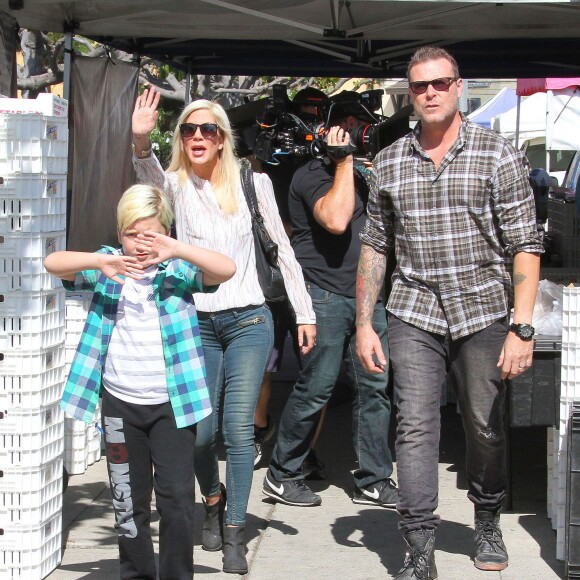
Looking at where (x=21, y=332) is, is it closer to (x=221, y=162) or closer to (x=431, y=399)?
(x=221, y=162)

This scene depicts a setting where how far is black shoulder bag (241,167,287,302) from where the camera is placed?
16.1 ft

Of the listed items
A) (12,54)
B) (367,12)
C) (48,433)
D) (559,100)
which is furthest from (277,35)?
(559,100)

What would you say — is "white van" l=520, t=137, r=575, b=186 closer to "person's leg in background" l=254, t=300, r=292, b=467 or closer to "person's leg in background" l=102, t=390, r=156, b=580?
"person's leg in background" l=254, t=300, r=292, b=467

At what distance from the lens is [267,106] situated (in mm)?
6359

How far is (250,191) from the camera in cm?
492

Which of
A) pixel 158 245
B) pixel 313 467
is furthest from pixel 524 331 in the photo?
pixel 313 467

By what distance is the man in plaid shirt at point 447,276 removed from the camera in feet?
14.3

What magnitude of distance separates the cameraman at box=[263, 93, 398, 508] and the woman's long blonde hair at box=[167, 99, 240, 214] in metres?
0.82

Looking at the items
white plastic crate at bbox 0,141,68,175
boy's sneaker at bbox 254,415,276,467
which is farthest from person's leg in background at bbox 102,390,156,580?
boy's sneaker at bbox 254,415,276,467

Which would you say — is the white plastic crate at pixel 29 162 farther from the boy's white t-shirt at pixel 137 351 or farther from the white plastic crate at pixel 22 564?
the white plastic crate at pixel 22 564

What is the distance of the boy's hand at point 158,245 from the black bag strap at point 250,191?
1.07m

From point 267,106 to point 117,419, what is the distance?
2.83m

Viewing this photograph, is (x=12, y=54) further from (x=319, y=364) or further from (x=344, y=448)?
(x=344, y=448)

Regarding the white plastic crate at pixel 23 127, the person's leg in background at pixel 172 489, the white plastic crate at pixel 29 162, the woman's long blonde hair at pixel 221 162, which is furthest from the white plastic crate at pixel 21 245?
the person's leg in background at pixel 172 489
